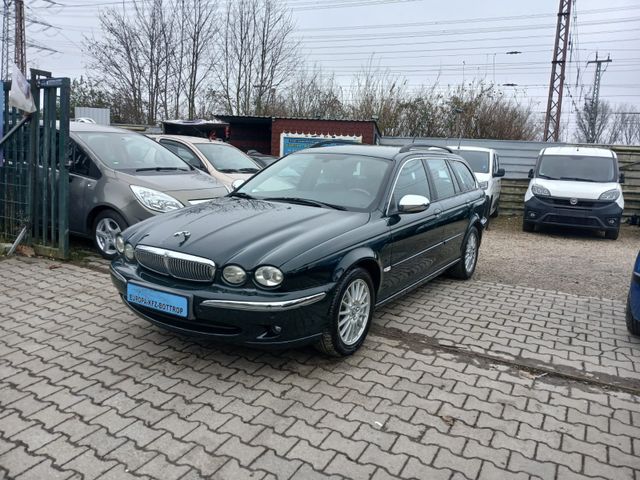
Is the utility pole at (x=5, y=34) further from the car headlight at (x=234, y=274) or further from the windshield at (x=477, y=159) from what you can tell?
the car headlight at (x=234, y=274)

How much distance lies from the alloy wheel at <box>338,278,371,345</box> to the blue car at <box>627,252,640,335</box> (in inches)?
100

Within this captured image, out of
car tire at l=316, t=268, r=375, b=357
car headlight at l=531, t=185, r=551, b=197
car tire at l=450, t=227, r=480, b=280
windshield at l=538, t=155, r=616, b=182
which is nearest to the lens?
car tire at l=316, t=268, r=375, b=357

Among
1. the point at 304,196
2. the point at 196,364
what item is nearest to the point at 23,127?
A: the point at 304,196

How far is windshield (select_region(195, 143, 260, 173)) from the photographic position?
31.4ft

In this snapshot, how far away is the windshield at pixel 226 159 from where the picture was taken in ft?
31.4

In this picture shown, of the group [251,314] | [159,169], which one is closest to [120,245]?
[251,314]

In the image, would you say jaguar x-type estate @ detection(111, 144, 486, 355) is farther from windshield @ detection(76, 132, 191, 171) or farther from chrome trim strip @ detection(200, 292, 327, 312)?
windshield @ detection(76, 132, 191, 171)

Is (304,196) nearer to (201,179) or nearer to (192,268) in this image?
(192,268)

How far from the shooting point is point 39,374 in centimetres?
359

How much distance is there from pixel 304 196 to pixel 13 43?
103 feet

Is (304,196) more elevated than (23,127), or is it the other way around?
(23,127)

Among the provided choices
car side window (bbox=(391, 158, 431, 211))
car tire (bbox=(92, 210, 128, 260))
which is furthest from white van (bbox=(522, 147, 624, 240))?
car tire (bbox=(92, 210, 128, 260))

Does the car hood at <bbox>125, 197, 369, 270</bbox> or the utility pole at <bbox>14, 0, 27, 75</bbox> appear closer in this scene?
the car hood at <bbox>125, 197, 369, 270</bbox>

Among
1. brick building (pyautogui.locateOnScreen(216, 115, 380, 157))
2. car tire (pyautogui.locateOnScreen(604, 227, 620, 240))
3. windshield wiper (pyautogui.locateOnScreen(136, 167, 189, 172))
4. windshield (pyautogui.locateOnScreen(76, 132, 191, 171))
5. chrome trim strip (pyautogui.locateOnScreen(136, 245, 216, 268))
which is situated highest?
brick building (pyautogui.locateOnScreen(216, 115, 380, 157))
